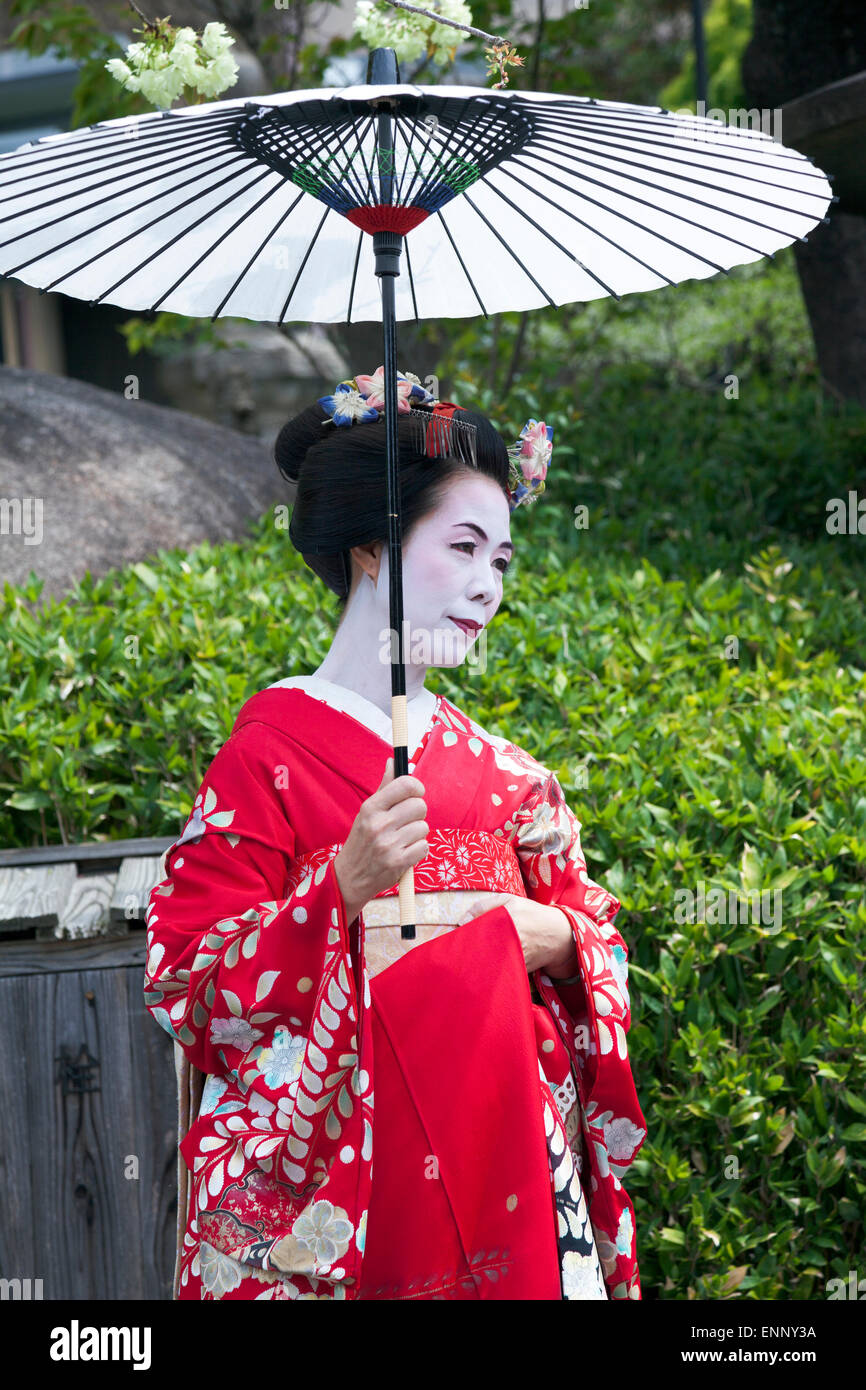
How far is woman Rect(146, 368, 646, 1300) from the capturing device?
1.96 m

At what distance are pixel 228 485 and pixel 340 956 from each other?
13.4 feet

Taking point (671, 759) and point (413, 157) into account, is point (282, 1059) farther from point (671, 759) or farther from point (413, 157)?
point (671, 759)

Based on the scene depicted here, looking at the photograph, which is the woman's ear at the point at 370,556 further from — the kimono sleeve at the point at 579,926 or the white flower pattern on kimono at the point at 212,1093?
the white flower pattern on kimono at the point at 212,1093

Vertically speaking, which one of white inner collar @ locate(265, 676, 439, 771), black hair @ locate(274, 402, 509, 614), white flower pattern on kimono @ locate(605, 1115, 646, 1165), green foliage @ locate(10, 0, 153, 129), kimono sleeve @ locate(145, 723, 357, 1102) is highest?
green foliage @ locate(10, 0, 153, 129)

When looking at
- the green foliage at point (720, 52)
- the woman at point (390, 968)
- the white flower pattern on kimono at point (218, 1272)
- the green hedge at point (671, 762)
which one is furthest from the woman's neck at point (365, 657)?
the green foliage at point (720, 52)

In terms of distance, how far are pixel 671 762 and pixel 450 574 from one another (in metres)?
1.43

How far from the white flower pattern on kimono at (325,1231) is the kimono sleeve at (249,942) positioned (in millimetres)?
173

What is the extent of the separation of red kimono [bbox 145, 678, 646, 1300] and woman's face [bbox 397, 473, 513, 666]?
0.63ft

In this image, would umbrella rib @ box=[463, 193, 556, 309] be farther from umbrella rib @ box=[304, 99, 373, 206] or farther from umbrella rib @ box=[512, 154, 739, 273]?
umbrella rib @ box=[304, 99, 373, 206]

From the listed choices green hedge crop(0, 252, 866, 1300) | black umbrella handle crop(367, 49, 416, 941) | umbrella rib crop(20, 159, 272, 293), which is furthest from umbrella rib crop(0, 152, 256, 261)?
green hedge crop(0, 252, 866, 1300)

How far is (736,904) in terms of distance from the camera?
302 cm

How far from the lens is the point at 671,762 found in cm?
340

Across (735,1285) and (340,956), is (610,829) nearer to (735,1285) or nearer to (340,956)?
(735,1285)
